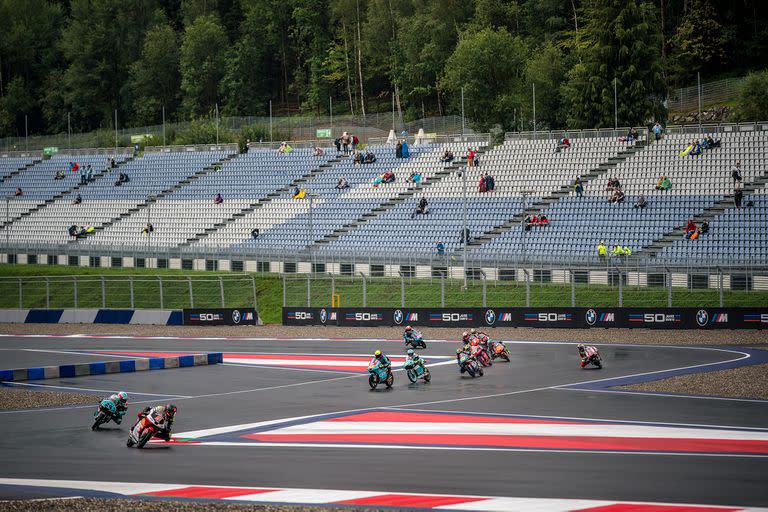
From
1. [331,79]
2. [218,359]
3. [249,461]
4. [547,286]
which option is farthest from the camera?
[331,79]

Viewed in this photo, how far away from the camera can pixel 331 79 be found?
104m

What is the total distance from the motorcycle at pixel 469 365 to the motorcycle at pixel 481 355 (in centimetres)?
22

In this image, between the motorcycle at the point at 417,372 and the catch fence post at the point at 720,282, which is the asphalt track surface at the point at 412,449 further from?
the catch fence post at the point at 720,282

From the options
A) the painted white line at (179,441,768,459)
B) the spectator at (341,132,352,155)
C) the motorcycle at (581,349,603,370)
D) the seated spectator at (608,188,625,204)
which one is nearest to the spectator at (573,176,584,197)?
the seated spectator at (608,188,625,204)

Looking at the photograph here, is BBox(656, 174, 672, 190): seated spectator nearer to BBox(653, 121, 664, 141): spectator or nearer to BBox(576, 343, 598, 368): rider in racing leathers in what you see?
BBox(653, 121, 664, 141): spectator

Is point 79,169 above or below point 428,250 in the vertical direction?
above

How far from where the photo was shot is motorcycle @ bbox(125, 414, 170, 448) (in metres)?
18.4

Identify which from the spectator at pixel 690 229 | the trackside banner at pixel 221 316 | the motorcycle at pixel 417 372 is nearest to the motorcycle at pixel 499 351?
the motorcycle at pixel 417 372

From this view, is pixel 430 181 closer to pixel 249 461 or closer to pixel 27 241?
pixel 27 241

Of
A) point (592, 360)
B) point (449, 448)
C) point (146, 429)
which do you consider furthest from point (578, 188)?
point (146, 429)

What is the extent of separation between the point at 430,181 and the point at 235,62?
52.4 m

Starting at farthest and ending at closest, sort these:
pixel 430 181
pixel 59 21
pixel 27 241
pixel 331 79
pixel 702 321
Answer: pixel 59 21 < pixel 331 79 < pixel 27 241 < pixel 430 181 < pixel 702 321

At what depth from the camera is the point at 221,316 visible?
48.8 metres

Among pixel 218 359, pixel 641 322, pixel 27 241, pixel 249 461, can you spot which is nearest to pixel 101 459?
pixel 249 461
